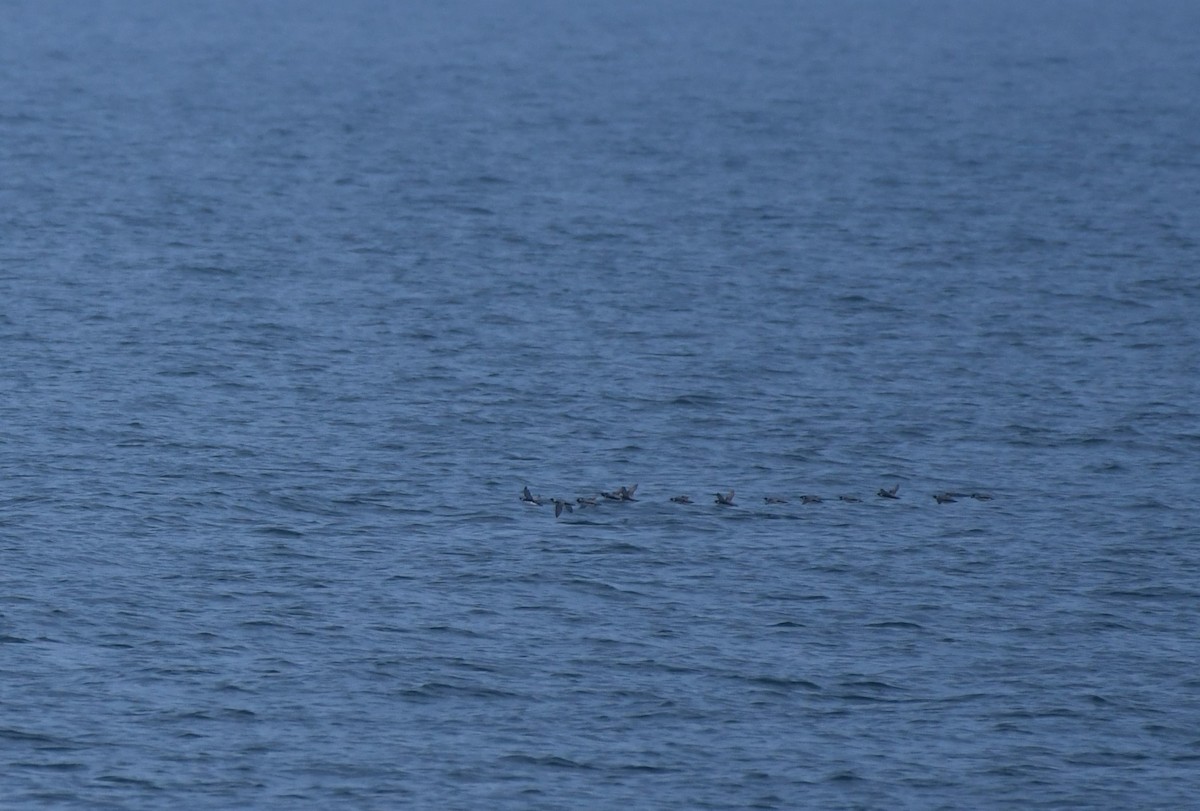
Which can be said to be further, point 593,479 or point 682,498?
point 593,479

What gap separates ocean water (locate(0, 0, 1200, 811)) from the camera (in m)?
45.8

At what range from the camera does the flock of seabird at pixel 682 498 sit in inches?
2387

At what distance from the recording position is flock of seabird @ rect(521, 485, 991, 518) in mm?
60625

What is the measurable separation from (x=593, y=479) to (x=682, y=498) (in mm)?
3570

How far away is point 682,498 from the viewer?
61344 mm

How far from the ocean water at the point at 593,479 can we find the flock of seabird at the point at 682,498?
0.33 meters

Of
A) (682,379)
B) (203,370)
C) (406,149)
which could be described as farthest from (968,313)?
(406,149)

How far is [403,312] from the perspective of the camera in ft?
275

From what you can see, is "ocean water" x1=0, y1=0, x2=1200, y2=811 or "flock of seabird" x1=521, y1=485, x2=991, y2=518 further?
"flock of seabird" x1=521, y1=485, x2=991, y2=518

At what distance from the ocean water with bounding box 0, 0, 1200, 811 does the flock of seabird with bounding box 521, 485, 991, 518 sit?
33cm

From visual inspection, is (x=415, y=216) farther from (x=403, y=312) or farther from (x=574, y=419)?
(x=574, y=419)

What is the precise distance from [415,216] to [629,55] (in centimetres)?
9353

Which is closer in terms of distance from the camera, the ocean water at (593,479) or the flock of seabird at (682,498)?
the ocean water at (593,479)

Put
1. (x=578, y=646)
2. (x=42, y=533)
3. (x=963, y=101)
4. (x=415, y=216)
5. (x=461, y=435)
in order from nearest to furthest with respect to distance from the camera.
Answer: (x=578, y=646), (x=42, y=533), (x=461, y=435), (x=415, y=216), (x=963, y=101)
